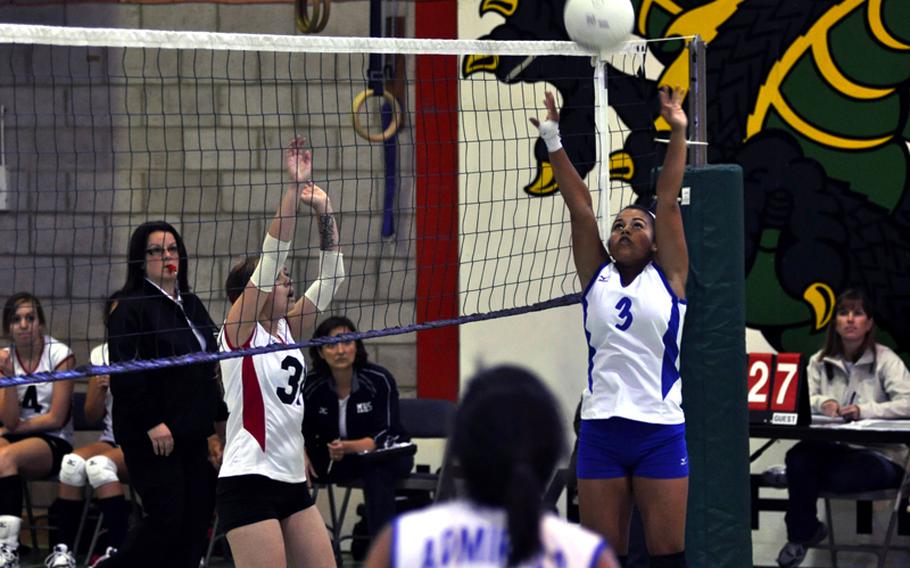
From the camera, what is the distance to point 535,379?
8.61ft

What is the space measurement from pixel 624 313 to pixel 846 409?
2.50 m

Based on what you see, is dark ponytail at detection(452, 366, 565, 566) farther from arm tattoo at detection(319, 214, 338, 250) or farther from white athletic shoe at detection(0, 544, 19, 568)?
white athletic shoe at detection(0, 544, 19, 568)

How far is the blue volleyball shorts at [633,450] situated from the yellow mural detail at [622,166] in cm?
308

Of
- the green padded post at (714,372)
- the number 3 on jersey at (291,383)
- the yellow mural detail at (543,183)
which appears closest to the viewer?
the number 3 on jersey at (291,383)

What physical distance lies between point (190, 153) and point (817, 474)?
4.05 m

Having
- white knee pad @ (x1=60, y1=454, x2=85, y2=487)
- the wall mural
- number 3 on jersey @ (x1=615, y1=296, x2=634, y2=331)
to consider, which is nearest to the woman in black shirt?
number 3 on jersey @ (x1=615, y1=296, x2=634, y2=331)

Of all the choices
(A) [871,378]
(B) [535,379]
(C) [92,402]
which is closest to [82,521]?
(C) [92,402]

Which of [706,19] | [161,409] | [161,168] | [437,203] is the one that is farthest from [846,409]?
[161,168]

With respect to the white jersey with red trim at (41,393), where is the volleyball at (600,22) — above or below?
above

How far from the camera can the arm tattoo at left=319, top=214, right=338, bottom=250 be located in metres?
5.46

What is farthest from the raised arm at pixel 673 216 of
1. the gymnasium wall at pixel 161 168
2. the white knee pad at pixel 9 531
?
the white knee pad at pixel 9 531

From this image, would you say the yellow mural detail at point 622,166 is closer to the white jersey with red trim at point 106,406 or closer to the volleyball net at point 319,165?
the volleyball net at point 319,165

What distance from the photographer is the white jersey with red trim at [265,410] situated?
5.25 metres

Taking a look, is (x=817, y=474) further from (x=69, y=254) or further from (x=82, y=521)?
(x=69, y=254)
